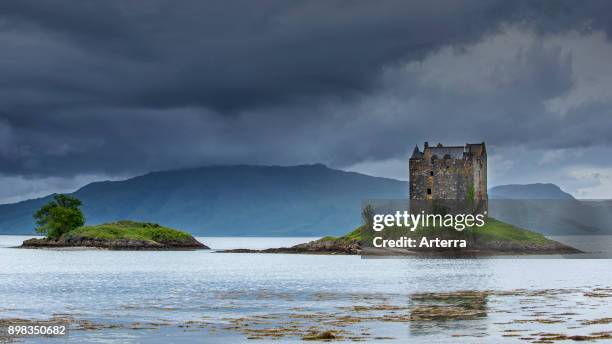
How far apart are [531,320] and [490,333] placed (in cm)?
749

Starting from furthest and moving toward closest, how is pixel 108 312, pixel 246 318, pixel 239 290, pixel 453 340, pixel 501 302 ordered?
pixel 239 290
pixel 501 302
pixel 108 312
pixel 246 318
pixel 453 340

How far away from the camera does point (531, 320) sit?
57.3 meters

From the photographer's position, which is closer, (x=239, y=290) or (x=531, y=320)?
(x=531, y=320)

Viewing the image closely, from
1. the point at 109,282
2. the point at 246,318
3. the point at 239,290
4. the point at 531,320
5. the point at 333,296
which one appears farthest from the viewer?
the point at 109,282

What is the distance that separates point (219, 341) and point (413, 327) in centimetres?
1305

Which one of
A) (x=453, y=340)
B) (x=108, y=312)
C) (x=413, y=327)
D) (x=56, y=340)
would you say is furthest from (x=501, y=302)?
(x=56, y=340)

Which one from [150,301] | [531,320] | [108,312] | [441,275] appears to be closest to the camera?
[531,320]

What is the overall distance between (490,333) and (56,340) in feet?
82.2

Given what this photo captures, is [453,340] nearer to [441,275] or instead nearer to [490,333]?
[490,333]

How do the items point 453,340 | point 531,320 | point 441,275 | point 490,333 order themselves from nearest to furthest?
point 453,340
point 490,333
point 531,320
point 441,275

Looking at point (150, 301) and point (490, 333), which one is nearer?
point (490, 333)

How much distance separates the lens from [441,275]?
126 metres

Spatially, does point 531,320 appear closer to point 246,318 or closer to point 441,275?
point 246,318

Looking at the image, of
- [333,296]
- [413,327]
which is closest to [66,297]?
[333,296]
